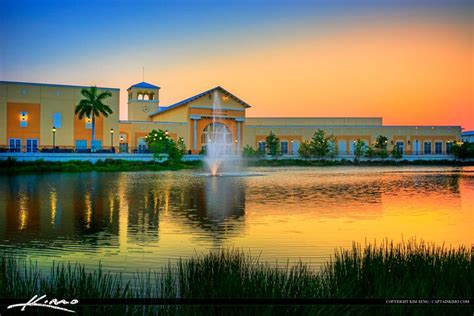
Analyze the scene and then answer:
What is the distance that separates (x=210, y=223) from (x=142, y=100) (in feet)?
213

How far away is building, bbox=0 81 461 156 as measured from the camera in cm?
5725

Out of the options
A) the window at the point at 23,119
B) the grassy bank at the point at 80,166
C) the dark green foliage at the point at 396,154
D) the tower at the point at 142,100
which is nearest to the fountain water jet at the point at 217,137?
the tower at the point at 142,100

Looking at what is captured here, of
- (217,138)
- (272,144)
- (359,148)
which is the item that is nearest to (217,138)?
(217,138)

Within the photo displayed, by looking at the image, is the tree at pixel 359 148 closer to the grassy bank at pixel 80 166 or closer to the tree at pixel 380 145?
the tree at pixel 380 145

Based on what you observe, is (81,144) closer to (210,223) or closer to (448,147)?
(210,223)

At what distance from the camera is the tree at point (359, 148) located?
252 feet

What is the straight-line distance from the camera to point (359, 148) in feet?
253

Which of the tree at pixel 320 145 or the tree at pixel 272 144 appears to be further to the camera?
the tree at pixel 320 145

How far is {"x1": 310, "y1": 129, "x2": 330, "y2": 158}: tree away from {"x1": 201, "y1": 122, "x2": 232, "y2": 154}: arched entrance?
11.7 metres

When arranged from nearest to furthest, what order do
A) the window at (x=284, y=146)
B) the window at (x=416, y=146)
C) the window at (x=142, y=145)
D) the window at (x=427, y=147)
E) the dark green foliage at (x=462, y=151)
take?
the window at (x=142, y=145), the dark green foliage at (x=462, y=151), the window at (x=284, y=146), the window at (x=416, y=146), the window at (x=427, y=147)

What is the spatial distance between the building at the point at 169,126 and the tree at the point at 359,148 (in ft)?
7.78

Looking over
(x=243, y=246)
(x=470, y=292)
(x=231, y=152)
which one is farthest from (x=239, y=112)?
(x=470, y=292)

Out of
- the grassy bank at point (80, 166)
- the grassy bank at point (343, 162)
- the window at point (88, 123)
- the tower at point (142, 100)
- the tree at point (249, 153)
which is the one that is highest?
the tower at point (142, 100)
